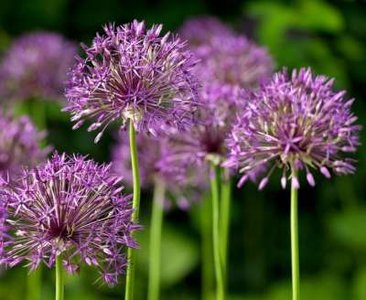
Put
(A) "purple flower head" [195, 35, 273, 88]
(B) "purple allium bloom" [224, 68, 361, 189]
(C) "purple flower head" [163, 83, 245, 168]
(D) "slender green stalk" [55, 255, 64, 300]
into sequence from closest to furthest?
(D) "slender green stalk" [55, 255, 64, 300], (B) "purple allium bloom" [224, 68, 361, 189], (C) "purple flower head" [163, 83, 245, 168], (A) "purple flower head" [195, 35, 273, 88]

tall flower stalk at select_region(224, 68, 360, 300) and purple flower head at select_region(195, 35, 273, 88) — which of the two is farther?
purple flower head at select_region(195, 35, 273, 88)

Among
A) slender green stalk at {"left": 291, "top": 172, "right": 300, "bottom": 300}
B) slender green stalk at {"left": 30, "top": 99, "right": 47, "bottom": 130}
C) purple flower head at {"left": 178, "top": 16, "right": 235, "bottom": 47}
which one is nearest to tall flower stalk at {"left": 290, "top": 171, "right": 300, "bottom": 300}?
slender green stalk at {"left": 291, "top": 172, "right": 300, "bottom": 300}

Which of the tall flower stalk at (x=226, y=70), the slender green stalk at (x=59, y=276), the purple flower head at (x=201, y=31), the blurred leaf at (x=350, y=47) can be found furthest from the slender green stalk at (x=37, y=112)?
the slender green stalk at (x=59, y=276)

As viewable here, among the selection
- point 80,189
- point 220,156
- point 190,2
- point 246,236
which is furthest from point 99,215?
point 190,2

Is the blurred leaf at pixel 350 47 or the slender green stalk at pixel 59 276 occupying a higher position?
the blurred leaf at pixel 350 47

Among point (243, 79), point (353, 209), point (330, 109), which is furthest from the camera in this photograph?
point (353, 209)

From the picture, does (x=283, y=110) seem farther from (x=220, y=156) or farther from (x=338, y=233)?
(x=338, y=233)

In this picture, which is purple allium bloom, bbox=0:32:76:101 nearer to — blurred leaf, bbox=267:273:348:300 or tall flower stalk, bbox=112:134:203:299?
tall flower stalk, bbox=112:134:203:299

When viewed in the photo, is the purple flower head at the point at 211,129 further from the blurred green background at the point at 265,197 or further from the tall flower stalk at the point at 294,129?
the blurred green background at the point at 265,197
